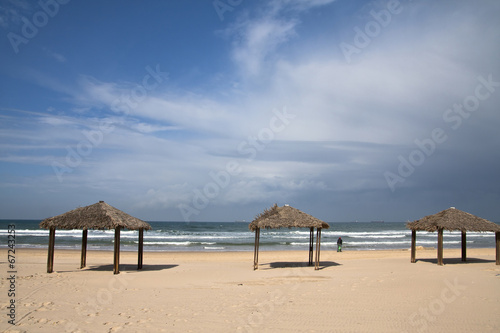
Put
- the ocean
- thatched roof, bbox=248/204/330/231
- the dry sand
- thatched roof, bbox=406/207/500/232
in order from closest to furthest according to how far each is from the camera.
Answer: the dry sand < thatched roof, bbox=248/204/330/231 < thatched roof, bbox=406/207/500/232 < the ocean

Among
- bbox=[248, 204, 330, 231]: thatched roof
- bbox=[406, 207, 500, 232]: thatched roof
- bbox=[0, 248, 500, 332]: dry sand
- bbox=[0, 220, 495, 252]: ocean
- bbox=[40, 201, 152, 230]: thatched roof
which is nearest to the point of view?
bbox=[0, 248, 500, 332]: dry sand

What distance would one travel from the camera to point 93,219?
45.9 feet

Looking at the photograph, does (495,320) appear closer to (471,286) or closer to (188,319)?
(471,286)

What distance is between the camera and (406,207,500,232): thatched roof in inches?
648

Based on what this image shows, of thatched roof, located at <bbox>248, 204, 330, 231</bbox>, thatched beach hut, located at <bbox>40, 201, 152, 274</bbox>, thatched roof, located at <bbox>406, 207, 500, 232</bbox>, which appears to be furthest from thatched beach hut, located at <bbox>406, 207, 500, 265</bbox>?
thatched beach hut, located at <bbox>40, 201, 152, 274</bbox>

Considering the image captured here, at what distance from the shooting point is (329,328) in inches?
293

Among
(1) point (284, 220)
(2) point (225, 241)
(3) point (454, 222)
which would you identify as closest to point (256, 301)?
(1) point (284, 220)

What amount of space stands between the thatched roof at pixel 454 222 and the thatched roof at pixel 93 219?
1267 cm

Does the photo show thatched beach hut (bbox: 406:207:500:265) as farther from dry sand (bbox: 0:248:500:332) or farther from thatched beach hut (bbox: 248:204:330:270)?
thatched beach hut (bbox: 248:204:330:270)

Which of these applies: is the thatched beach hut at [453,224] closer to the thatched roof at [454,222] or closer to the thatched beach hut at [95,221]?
the thatched roof at [454,222]

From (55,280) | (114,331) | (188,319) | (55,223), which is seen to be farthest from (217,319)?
(55,223)

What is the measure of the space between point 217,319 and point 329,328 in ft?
7.58

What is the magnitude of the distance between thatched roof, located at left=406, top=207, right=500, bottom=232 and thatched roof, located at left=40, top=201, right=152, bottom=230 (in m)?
12.7

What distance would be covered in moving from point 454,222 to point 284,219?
7.68 metres
